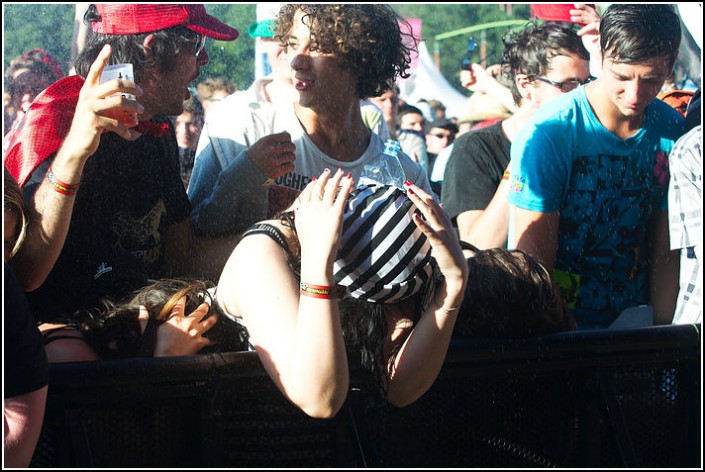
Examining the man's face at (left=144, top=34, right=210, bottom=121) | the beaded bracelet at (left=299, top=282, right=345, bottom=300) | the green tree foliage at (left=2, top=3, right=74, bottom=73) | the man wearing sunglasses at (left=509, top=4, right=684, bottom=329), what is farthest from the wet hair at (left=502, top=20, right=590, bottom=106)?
the beaded bracelet at (left=299, top=282, right=345, bottom=300)

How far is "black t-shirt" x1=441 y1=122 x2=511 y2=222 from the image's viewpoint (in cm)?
351

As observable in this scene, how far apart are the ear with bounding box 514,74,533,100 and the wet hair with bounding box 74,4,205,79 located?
1.65m

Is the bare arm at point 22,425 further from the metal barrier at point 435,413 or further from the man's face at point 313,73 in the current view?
the man's face at point 313,73

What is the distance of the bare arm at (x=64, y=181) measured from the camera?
6.81 ft

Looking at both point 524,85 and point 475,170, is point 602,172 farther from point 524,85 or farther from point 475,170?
point 524,85

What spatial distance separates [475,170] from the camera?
357 cm

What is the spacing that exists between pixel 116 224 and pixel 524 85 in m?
2.09

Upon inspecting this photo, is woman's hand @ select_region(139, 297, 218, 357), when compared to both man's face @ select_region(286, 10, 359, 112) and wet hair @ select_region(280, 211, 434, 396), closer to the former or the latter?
wet hair @ select_region(280, 211, 434, 396)

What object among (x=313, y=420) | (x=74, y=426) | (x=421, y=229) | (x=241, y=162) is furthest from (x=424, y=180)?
(x=74, y=426)

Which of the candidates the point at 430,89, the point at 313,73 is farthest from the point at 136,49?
the point at 430,89

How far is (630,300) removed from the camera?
3.11 metres

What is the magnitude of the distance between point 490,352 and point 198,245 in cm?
126

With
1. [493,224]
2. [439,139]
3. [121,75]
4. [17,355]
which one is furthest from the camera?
[439,139]

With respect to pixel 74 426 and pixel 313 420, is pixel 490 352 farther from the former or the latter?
pixel 74 426
